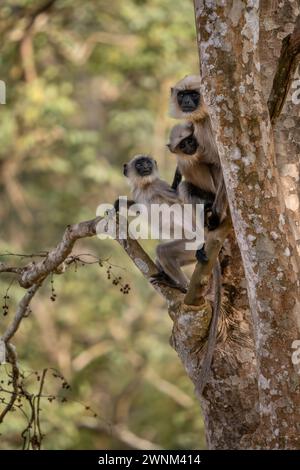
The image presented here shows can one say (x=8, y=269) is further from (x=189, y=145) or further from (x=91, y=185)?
(x=91, y=185)

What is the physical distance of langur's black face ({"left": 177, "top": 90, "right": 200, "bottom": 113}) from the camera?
4978 mm

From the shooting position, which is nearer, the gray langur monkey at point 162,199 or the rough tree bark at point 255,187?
the rough tree bark at point 255,187

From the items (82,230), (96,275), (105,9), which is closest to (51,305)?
(96,275)

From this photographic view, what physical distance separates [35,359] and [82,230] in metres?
6.34

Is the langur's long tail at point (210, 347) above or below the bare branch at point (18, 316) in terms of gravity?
below

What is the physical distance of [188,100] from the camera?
5.02 meters

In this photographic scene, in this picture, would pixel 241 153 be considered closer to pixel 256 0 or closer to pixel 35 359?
pixel 256 0

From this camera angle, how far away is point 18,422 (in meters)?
8.65

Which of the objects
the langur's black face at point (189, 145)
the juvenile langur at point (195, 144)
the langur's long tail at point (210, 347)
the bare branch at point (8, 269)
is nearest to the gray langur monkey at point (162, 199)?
the juvenile langur at point (195, 144)

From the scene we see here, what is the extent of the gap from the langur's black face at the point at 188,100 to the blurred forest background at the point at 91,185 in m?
5.07

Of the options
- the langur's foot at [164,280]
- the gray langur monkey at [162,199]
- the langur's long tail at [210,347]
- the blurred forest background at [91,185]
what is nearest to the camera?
the langur's long tail at [210,347]

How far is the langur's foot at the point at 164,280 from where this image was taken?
14.6ft

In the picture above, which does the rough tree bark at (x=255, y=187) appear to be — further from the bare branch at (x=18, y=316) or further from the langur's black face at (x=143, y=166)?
the langur's black face at (x=143, y=166)

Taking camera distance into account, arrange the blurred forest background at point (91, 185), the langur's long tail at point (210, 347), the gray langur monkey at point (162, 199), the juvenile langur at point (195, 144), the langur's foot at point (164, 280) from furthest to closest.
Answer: the blurred forest background at point (91, 185)
the gray langur monkey at point (162, 199)
the juvenile langur at point (195, 144)
the langur's foot at point (164, 280)
the langur's long tail at point (210, 347)
